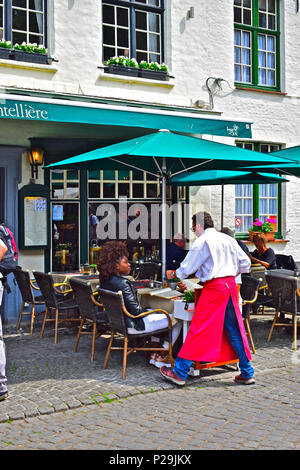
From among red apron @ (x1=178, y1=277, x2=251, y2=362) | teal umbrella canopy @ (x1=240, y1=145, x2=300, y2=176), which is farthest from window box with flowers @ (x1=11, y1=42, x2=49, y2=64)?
red apron @ (x1=178, y1=277, x2=251, y2=362)

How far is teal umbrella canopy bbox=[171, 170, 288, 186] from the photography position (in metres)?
9.62

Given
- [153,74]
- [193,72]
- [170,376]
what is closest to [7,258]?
[170,376]

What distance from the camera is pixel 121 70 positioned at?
33.3 feet

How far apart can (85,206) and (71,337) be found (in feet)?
9.20

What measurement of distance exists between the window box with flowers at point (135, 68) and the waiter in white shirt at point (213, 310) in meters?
5.31

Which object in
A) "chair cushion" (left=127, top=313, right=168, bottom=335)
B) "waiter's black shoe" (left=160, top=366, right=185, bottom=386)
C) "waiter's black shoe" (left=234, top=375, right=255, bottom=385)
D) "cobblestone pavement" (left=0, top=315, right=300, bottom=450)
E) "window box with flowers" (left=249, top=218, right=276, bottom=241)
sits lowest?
"cobblestone pavement" (left=0, top=315, right=300, bottom=450)

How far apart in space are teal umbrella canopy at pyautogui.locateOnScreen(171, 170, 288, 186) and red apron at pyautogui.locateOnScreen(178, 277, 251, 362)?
4090 mm

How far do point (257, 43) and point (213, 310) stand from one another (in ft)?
27.8

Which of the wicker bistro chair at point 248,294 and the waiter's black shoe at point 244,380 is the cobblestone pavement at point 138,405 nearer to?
the waiter's black shoe at point 244,380

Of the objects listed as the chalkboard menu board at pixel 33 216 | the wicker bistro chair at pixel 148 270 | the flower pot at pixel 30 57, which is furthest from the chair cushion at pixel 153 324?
the flower pot at pixel 30 57

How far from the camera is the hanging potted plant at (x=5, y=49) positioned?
898cm

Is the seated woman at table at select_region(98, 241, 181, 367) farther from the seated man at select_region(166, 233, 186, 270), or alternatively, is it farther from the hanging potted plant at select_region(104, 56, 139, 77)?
the hanging potted plant at select_region(104, 56, 139, 77)

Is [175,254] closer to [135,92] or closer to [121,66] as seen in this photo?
[135,92]
